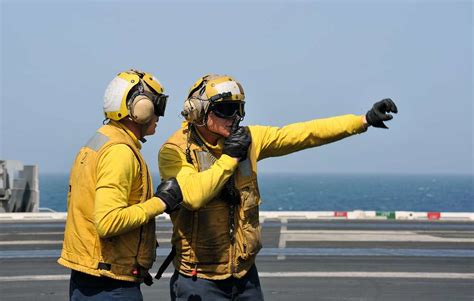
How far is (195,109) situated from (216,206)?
1.97ft

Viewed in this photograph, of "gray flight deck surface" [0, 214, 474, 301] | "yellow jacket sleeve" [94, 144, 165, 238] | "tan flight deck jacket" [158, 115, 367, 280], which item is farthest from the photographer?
"gray flight deck surface" [0, 214, 474, 301]

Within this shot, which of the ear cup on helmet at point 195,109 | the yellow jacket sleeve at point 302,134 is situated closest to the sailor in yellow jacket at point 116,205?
the ear cup on helmet at point 195,109

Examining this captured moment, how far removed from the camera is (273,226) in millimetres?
20625

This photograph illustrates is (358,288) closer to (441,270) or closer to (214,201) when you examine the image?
(441,270)

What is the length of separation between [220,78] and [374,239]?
1249cm

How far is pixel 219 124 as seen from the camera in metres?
5.43

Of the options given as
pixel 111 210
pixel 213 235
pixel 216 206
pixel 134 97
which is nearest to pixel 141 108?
pixel 134 97

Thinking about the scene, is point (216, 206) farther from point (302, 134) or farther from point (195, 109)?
point (302, 134)

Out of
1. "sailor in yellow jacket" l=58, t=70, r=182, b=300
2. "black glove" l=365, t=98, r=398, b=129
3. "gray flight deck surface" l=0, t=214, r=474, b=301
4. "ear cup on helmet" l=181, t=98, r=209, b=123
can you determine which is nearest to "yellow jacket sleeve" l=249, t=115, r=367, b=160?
"black glove" l=365, t=98, r=398, b=129

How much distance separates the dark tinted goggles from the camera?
5.40 m

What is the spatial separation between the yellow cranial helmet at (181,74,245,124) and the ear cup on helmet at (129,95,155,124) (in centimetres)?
36

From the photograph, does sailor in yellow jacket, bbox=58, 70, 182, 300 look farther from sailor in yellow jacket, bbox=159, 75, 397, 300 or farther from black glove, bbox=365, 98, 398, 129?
black glove, bbox=365, 98, 398, 129

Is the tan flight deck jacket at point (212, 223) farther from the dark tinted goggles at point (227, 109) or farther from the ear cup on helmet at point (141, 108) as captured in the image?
the ear cup on helmet at point (141, 108)

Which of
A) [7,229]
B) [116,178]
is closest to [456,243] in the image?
[7,229]
